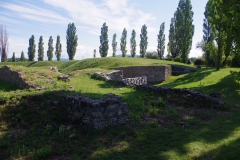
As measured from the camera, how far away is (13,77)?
1460cm

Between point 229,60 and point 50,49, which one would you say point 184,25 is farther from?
point 50,49

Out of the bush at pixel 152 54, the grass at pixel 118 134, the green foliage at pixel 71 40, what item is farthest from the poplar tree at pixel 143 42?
the grass at pixel 118 134

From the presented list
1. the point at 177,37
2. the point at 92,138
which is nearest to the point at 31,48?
the point at 177,37

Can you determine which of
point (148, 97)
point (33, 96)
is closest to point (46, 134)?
point (33, 96)

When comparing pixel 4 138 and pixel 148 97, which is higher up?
pixel 148 97

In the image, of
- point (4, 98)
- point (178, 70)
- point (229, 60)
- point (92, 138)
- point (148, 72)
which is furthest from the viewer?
point (229, 60)

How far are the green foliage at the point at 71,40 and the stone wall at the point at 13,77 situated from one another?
35.6 meters

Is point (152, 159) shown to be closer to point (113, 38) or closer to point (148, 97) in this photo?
point (148, 97)

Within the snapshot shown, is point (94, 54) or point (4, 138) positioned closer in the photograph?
point (4, 138)

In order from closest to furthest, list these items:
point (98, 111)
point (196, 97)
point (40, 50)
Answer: point (98, 111) → point (196, 97) → point (40, 50)

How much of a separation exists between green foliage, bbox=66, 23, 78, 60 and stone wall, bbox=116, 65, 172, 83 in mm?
30192

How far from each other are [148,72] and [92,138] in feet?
62.9

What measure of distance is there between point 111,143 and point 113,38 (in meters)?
55.4

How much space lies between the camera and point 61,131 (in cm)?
651
